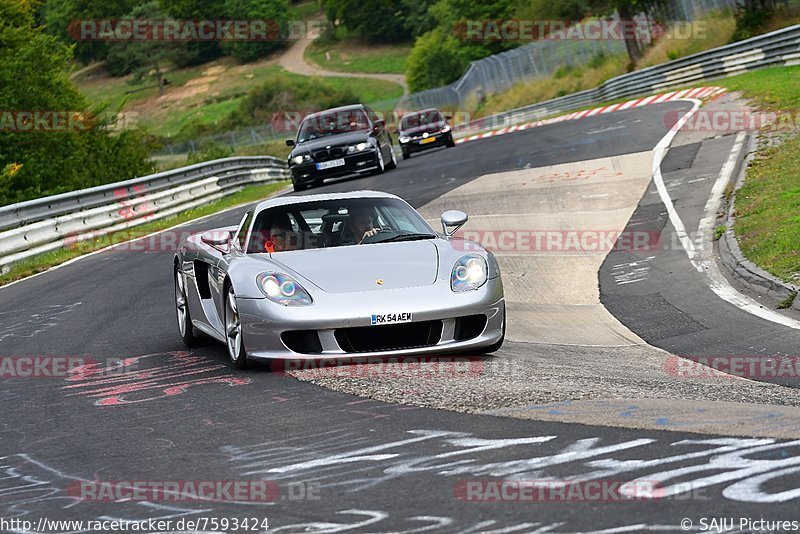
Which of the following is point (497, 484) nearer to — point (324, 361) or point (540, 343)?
point (324, 361)

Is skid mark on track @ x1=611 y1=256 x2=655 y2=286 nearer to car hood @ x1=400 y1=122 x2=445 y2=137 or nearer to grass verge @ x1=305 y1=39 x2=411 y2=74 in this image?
car hood @ x1=400 y1=122 x2=445 y2=137

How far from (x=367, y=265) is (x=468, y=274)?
2.23 feet

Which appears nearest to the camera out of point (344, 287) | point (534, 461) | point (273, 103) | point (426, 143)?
point (534, 461)

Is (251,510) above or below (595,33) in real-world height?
below

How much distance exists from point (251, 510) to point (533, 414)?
1.82 meters

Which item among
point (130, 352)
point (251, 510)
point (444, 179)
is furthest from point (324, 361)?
point (444, 179)

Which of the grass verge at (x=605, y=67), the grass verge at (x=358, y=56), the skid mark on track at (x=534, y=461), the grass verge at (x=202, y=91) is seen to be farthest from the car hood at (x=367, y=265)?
the grass verge at (x=358, y=56)

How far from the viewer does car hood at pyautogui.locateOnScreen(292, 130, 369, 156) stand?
2719cm

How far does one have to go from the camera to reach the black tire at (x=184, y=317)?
387 inches

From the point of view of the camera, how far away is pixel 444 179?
1013 inches

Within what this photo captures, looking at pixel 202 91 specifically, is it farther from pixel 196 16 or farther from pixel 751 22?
pixel 751 22

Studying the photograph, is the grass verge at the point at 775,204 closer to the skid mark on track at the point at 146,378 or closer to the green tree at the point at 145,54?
the skid mark on track at the point at 146,378

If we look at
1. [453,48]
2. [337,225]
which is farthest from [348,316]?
[453,48]

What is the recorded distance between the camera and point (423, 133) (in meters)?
39.4
